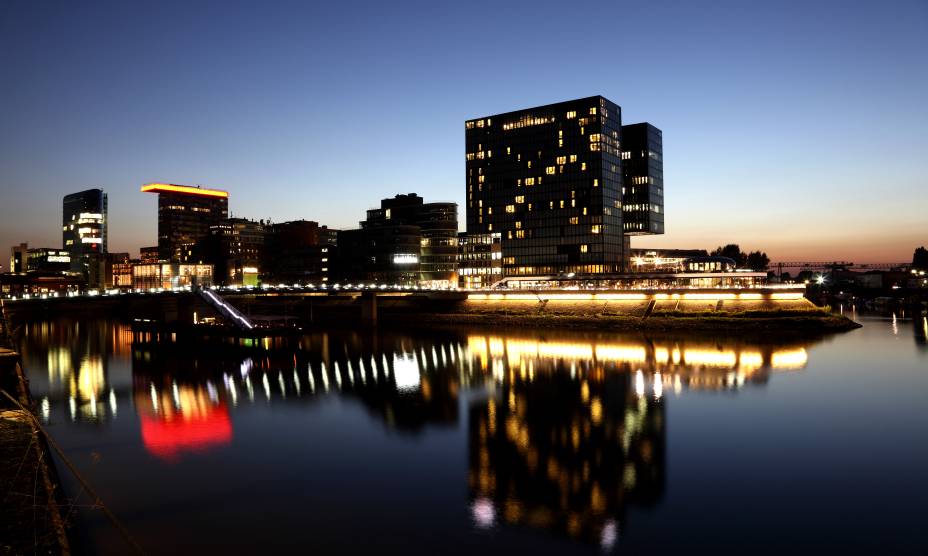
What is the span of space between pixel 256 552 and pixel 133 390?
40.6 meters

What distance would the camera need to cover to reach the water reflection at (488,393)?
2784cm

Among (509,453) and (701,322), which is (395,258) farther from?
(509,453)

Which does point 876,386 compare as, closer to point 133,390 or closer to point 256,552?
point 256,552

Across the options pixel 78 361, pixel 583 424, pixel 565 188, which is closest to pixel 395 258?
pixel 565 188

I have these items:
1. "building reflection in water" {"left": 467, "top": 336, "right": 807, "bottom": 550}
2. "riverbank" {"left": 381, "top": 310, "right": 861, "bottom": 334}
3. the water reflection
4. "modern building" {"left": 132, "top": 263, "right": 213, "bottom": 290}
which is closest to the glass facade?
"riverbank" {"left": 381, "top": 310, "right": 861, "bottom": 334}

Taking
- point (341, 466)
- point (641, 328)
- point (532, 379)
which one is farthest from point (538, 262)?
point (341, 466)

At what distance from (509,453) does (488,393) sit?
1747 centimetres

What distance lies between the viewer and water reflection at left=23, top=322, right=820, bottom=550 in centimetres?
2784

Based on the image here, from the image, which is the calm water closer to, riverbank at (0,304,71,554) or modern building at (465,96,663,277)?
riverbank at (0,304,71,554)

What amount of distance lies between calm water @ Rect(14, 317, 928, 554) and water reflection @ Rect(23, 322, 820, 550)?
20 centimetres

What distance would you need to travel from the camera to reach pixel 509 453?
3347cm

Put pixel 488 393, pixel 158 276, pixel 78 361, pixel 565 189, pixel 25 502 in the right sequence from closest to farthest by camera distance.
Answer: pixel 25 502 → pixel 488 393 → pixel 78 361 → pixel 565 189 → pixel 158 276

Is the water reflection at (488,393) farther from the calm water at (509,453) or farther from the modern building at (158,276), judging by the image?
the modern building at (158,276)

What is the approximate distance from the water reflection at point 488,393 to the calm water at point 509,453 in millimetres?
196
